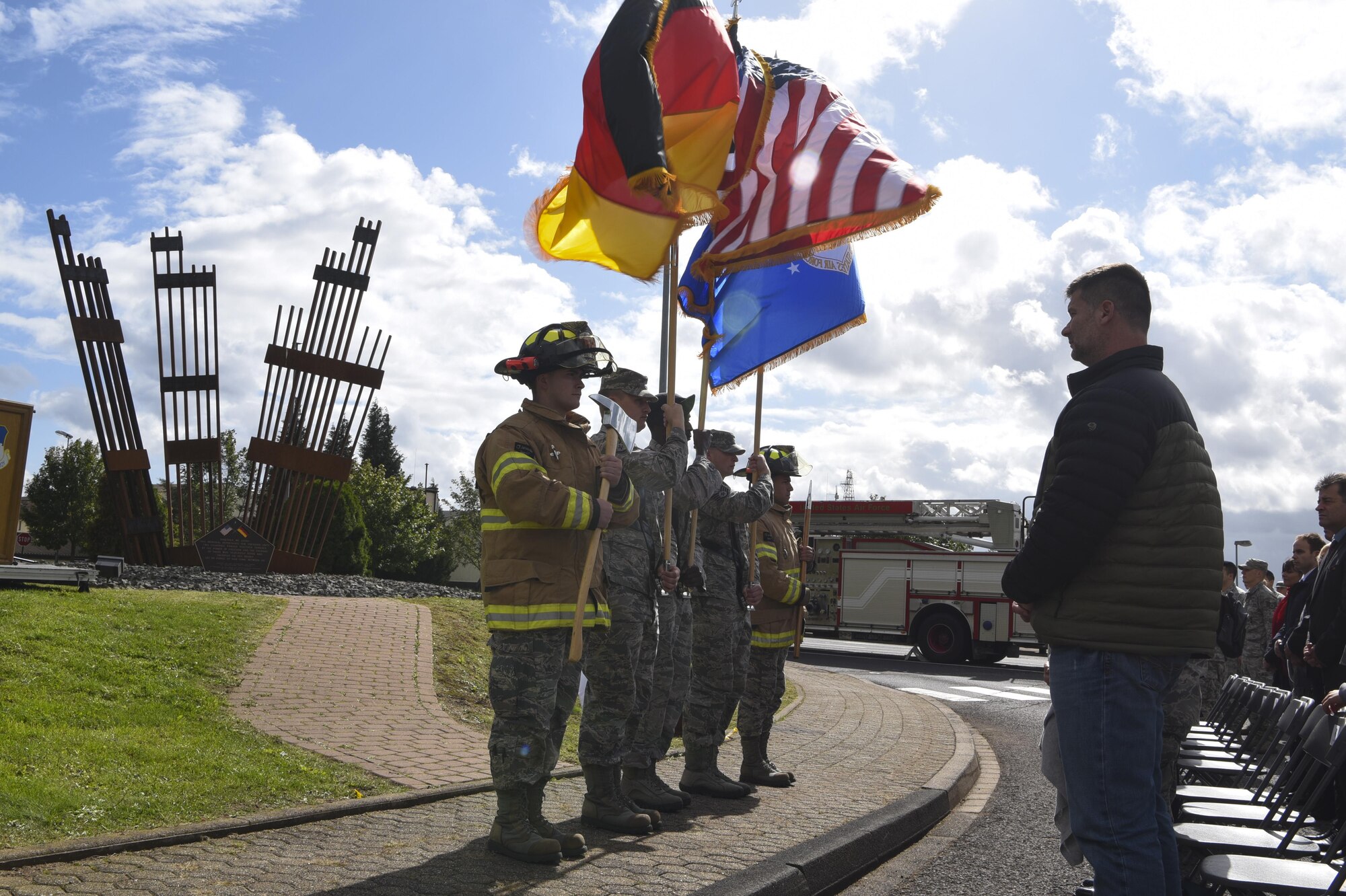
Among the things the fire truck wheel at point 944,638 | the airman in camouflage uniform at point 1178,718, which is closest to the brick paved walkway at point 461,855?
the airman in camouflage uniform at point 1178,718

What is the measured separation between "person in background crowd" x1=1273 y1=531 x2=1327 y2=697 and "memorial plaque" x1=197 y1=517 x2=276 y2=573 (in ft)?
38.7

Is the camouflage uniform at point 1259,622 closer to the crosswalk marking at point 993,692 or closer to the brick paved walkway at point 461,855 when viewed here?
the crosswalk marking at point 993,692

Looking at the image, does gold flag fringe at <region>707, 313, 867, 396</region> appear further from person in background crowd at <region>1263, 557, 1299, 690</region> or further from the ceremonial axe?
person in background crowd at <region>1263, 557, 1299, 690</region>

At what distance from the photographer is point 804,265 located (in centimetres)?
774

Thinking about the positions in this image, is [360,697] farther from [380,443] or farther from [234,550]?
[380,443]

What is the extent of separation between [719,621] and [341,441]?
1102 cm

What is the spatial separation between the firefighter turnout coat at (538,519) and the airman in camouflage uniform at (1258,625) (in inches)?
392

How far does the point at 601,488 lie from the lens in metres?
4.79

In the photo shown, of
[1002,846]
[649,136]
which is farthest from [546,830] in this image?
[649,136]

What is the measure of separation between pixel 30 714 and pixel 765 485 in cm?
411

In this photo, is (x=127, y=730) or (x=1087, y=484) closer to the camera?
(x=1087, y=484)

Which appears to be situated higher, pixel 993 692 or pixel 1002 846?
pixel 1002 846

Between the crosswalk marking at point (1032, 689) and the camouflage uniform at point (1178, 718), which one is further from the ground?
the camouflage uniform at point (1178, 718)

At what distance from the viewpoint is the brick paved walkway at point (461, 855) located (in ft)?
12.6
